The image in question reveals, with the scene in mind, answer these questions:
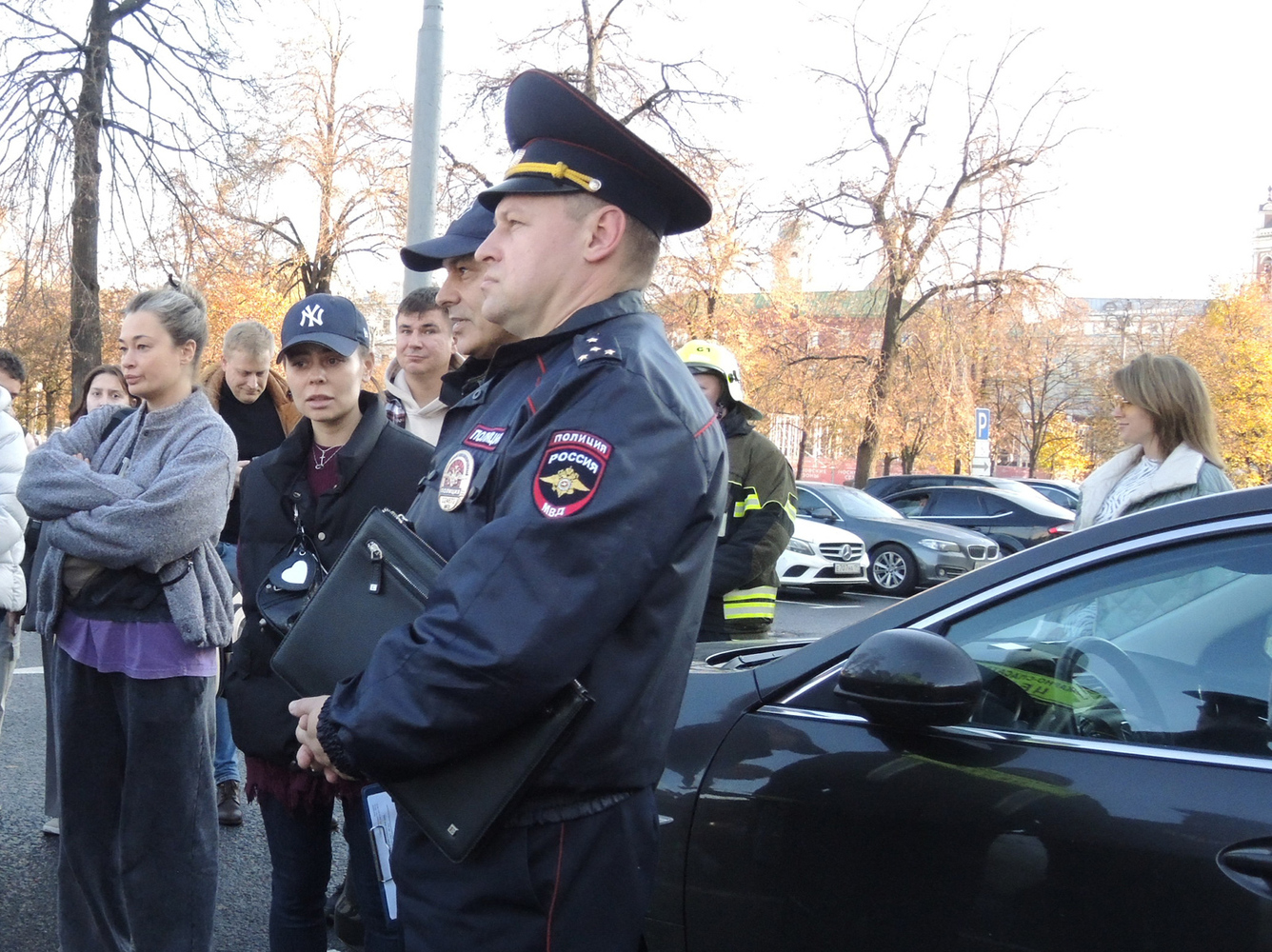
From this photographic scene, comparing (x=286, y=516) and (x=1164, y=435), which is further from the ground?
(x=1164, y=435)

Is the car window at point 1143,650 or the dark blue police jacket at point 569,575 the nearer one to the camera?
the dark blue police jacket at point 569,575

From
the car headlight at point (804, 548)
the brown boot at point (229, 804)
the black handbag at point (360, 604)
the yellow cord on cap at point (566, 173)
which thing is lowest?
the brown boot at point (229, 804)

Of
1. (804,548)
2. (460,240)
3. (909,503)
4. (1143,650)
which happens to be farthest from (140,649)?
(909,503)

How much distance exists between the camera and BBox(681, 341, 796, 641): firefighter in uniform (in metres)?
4.24

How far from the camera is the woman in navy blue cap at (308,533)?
8.66ft

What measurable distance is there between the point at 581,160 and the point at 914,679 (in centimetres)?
109

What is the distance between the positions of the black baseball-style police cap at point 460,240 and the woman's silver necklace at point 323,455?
0.56 metres

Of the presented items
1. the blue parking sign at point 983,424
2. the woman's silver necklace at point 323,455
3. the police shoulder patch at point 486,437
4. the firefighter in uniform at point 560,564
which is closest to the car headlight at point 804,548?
the blue parking sign at point 983,424

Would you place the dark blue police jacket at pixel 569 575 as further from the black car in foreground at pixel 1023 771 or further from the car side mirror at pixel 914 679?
the black car in foreground at pixel 1023 771

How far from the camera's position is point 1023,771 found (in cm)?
209

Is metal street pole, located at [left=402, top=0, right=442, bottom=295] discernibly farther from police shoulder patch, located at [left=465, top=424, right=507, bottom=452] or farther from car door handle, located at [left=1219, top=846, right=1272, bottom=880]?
car door handle, located at [left=1219, top=846, right=1272, bottom=880]

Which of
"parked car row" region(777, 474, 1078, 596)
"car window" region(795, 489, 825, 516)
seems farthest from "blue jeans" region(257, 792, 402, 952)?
"car window" region(795, 489, 825, 516)

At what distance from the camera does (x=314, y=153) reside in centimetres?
2384

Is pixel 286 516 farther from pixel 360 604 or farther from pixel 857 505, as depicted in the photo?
pixel 857 505
